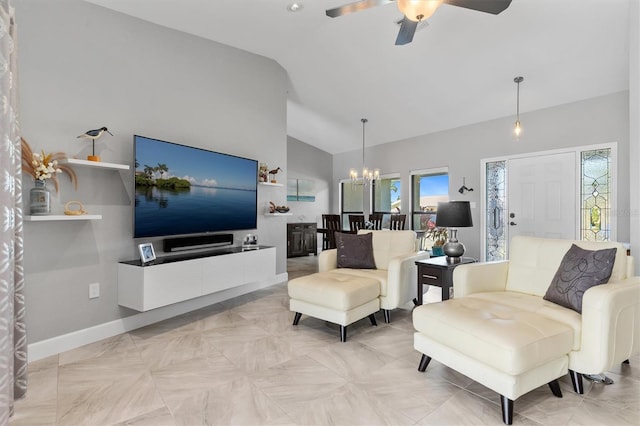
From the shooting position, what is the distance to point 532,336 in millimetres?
1697

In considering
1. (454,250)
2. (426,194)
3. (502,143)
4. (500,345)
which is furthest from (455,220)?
(426,194)

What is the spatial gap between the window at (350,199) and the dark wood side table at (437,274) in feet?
15.7

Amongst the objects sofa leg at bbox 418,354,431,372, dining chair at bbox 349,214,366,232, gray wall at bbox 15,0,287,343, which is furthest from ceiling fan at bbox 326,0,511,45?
dining chair at bbox 349,214,366,232

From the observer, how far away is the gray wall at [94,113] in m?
2.42

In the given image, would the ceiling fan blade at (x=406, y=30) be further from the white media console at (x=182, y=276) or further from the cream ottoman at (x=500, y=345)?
the white media console at (x=182, y=276)

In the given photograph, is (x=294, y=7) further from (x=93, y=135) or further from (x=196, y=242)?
(x=196, y=242)

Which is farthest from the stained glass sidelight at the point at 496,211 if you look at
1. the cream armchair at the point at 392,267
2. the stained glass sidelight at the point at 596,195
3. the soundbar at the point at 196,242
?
the soundbar at the point at 196,242

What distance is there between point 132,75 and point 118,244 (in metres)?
1.56

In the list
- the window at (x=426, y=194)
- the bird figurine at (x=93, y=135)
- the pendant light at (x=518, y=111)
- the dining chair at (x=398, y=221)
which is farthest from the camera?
the window at (x=426, y=194)

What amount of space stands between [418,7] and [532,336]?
6.34 ft

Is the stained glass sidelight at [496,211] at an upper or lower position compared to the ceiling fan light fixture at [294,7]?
lower

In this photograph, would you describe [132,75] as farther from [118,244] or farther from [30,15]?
[118,244]

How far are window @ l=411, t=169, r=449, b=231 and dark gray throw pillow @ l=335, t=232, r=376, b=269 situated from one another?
3181 millimetres

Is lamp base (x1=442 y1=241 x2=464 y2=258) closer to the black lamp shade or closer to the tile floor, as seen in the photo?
the black lamp shade
